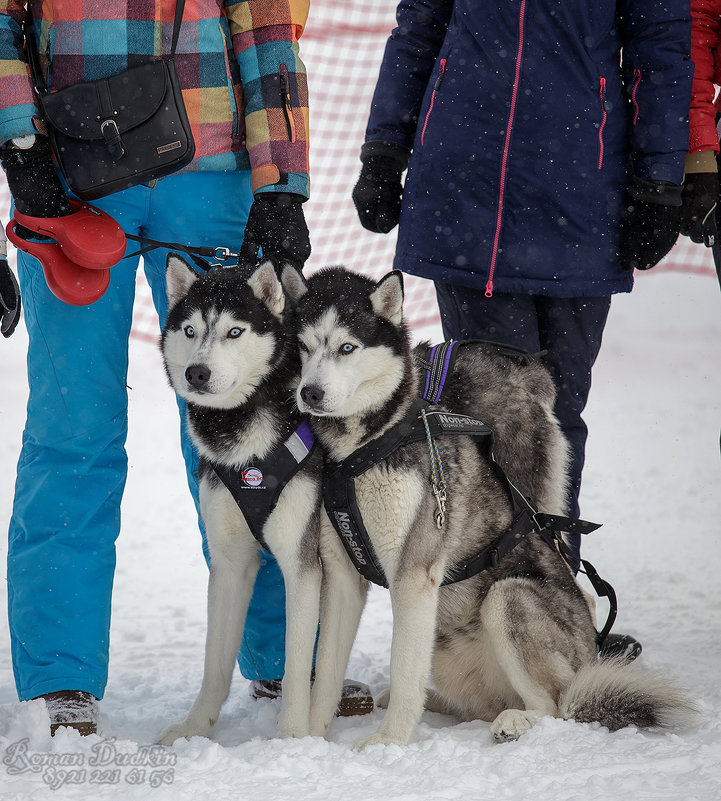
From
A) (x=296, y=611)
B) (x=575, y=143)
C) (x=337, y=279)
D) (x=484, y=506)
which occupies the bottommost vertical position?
(x=296, y=611)

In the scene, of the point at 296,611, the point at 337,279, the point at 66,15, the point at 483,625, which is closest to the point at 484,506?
the point at 483,625

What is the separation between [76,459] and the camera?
2357 mm

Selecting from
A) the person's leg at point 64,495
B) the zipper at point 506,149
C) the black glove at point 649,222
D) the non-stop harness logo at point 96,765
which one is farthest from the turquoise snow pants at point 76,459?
the black glove at point 649,222

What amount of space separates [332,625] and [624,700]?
81 cm

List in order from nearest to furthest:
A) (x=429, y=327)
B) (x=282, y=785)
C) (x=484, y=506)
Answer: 1. (x=282, y=785)
2. (x=484, y=506)
3. (x=429, y=327)

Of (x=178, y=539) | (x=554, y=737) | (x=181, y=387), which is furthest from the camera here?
(x=178, y=539)

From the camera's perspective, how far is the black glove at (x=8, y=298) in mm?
2240

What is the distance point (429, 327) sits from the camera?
338 inches

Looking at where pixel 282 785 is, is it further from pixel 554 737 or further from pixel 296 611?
pixel 554 737

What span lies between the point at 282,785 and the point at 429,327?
6.98m

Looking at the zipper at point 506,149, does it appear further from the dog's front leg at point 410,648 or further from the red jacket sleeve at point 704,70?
the dog's front leg at point 410,648

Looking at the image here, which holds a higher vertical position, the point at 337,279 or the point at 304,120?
the point at 304,120

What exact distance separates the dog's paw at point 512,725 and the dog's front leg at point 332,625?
0.45 metres

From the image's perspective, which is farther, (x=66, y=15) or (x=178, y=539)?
(x=178, y=539)
